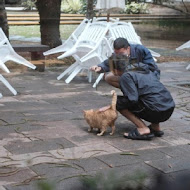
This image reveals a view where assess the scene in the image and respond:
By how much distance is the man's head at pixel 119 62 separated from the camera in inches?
205

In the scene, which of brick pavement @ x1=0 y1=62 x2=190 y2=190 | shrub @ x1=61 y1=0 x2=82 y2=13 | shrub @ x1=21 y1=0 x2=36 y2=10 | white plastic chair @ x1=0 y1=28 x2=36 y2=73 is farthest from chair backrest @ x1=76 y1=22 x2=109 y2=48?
shrub @ x1=21 y1=0 x2=36 y2=10

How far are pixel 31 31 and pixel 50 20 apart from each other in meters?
7.65

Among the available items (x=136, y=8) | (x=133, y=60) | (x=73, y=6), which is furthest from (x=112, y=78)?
(x=73, y=6)

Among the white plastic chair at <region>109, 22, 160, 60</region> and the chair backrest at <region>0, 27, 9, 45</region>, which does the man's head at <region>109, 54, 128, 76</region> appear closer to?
the chair backrest at <region>0, 27, 9, 45</region>

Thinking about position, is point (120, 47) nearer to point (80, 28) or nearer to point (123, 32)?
point (123, 32)

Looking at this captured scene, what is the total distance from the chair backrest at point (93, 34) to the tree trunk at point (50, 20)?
364 centimetres

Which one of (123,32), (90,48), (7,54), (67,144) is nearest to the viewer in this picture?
(67,144)

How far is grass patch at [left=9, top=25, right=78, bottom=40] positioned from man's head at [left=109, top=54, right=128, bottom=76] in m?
12.7

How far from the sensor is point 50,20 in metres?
12.7

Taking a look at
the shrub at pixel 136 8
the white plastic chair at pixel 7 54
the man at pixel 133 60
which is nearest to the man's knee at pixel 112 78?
the man at pixel 133 60

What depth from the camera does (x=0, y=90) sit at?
26.0 ft

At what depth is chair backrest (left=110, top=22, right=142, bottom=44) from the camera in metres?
8.83

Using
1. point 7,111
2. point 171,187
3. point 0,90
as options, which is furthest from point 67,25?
point 171,187

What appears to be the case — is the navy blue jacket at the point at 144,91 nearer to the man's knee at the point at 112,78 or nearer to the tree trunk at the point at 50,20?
the man's knee at the point at 112,78
